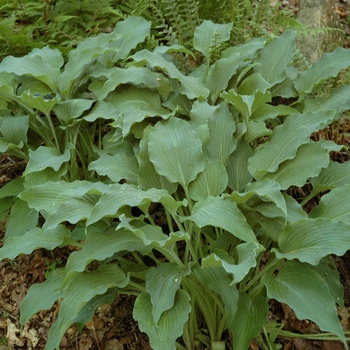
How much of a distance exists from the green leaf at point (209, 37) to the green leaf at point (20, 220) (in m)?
1.54

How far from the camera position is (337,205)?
2.25 metres

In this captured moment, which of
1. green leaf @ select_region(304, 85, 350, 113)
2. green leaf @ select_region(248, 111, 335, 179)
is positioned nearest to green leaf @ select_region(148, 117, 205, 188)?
green leaf @ select_region(248, 111, 335, 179)

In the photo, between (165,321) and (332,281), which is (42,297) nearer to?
(165,321)

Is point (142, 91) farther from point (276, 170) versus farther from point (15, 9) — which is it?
point (15, 9)

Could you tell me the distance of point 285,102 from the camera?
10.5ft

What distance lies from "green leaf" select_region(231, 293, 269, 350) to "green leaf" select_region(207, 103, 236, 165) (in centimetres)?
75

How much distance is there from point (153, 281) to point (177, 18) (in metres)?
2.09

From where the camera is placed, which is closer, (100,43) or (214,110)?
(214,110)

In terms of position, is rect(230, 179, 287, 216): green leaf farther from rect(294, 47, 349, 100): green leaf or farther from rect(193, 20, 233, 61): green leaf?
rect(193, 20, 233, 61): green leaf

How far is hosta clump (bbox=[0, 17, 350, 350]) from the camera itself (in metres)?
2.08

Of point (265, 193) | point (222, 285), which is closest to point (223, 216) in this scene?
point (265, 193)

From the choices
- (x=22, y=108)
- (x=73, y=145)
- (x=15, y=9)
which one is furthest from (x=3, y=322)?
(x=15, y=9)

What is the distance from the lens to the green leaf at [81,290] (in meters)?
2.09

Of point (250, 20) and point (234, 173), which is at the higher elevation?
point (250, 20)
